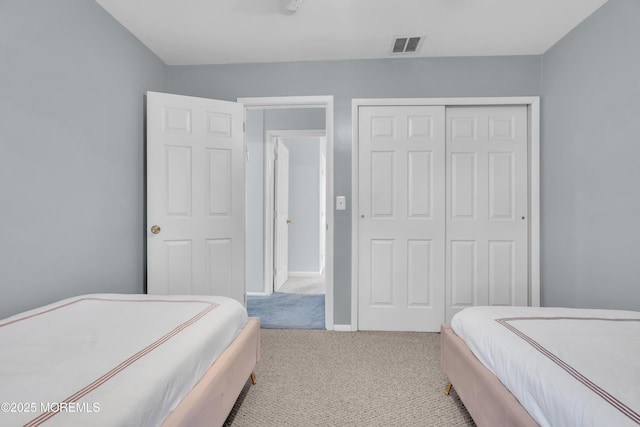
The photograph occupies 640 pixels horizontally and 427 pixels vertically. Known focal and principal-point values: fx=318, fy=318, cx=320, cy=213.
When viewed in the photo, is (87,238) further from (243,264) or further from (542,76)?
(542,76)

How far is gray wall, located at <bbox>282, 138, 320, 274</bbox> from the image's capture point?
511 centimetres

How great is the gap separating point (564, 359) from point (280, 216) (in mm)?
3605

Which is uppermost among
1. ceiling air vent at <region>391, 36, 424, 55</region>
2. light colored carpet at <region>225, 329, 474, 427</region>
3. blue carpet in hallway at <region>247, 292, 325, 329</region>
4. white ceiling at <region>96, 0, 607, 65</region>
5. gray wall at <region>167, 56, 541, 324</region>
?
white ceiling at <region>96, 0, 607, 65</region>

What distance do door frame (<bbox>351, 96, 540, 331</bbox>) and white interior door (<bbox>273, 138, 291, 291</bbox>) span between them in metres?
1.57

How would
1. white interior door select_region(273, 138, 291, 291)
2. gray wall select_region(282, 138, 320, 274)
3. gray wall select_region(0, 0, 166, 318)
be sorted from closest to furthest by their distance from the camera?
gray wall select_region(0, 0, 166, 318)
white interior door select_region(273, 138, 291, 291)
gray wall select_region(282, 138, 320, 274)

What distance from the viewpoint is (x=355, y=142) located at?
278 cm

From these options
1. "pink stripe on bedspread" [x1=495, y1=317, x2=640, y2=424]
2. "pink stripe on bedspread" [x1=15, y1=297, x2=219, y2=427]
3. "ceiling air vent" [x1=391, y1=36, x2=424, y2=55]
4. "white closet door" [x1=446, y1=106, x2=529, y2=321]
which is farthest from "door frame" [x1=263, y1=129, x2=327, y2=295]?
"pink stripe on bedspread" [x1=495, y1=317, x2=640, y2=424]

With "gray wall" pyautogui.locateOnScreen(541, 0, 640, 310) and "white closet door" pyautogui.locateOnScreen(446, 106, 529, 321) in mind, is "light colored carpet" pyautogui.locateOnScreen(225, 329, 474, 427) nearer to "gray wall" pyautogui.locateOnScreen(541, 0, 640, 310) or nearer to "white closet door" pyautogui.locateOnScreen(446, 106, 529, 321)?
"white closet door" pyautogui.locateOnScreen(446, 106, 529, 321)

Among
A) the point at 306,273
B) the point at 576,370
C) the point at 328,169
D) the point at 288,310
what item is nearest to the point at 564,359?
the point at 576,370

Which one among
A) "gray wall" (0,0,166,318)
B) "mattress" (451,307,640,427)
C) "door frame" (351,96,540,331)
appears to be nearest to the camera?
"mattress" (451,307,640,427)

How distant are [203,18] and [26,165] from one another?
1.45 metres

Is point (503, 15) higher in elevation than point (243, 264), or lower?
higher

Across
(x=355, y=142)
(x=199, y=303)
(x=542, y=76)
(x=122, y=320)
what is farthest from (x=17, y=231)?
(x=542, y=76)

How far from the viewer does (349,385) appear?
1886 mm
